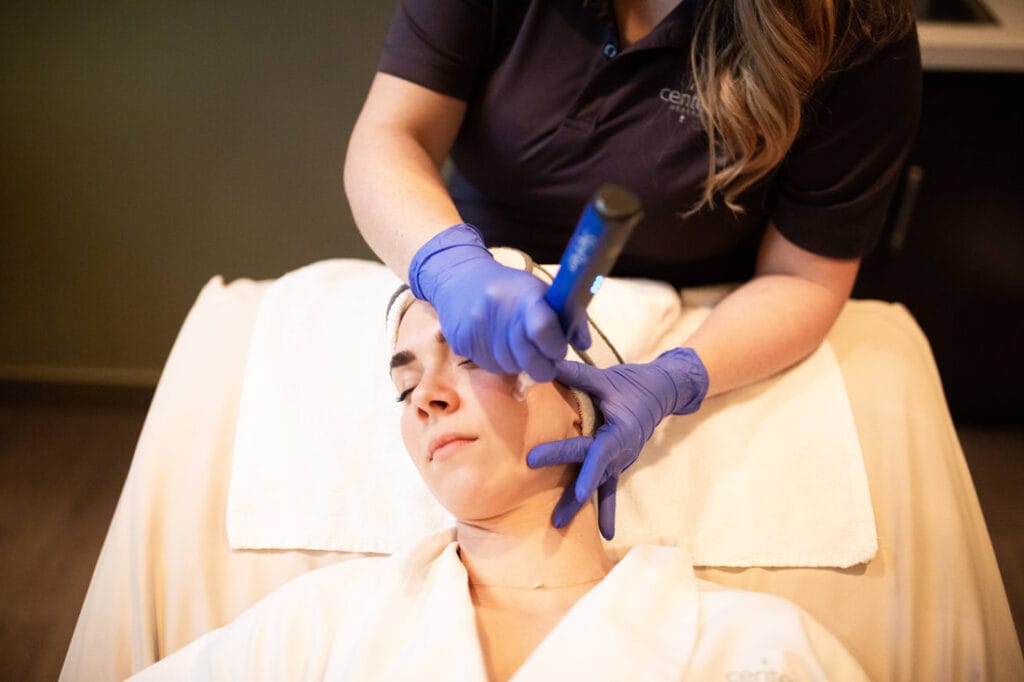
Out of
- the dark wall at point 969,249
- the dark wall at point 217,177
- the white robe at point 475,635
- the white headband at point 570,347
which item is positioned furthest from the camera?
the dark wall at point 217,177

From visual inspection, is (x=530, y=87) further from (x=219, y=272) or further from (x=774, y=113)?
(x=219, y=272)

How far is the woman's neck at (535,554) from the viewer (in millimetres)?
1005

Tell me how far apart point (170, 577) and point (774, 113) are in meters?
0.95

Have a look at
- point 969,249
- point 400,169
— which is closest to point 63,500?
point 400,169

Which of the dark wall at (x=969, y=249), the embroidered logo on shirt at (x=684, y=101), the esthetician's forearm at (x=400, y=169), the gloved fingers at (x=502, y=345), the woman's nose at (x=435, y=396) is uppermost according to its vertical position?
the embroidered logo on shirt at (x=684, y=101)

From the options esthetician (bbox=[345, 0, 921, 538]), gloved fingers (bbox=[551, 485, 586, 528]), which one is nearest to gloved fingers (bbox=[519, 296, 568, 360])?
esthetician (bbox=[345, 0, 921, 538])

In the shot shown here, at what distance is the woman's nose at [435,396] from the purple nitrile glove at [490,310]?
53mm

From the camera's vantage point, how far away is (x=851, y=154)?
1104mm

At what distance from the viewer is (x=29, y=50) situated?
176cm

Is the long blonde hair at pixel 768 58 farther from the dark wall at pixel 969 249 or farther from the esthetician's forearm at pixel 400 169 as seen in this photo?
the dark wall at pixel 969 249

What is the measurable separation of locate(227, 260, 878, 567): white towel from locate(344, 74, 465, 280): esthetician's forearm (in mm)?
190

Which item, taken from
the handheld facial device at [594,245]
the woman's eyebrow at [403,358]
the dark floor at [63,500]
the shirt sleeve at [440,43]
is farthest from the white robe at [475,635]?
the dark floor at [63,500]

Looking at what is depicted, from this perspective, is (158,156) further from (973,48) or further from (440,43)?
(973,48)

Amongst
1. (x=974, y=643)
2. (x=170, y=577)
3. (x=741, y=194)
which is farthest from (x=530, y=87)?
(x=974, y=643)
